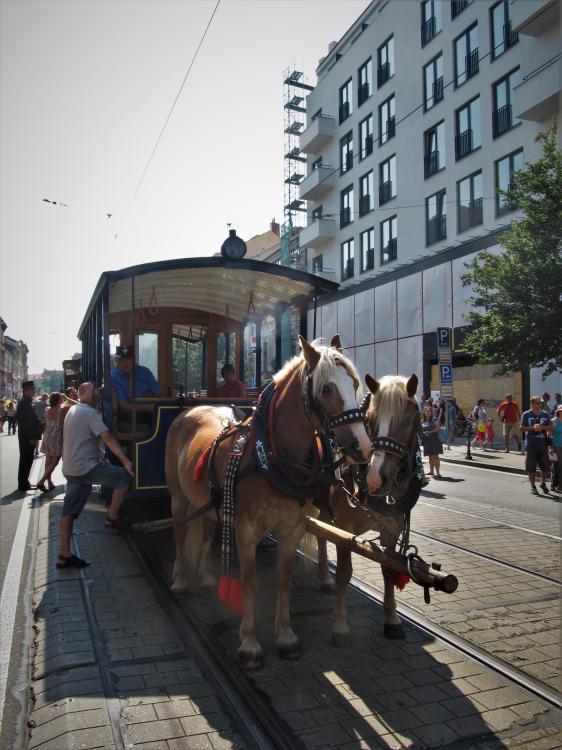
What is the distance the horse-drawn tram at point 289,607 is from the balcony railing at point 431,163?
22.4 metres

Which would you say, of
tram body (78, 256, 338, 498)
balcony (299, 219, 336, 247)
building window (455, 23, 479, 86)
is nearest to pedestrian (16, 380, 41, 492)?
tram body (78, 256, 338, 498)

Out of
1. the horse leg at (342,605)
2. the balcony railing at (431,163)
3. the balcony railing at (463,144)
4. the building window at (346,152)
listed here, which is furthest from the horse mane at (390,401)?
the building window at (346,152)

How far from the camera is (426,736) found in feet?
10.3

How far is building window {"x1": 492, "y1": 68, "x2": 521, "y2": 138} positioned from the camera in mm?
21969

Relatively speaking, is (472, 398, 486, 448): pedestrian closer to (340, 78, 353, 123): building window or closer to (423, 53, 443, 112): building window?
(423, 53, 443, 112): building window

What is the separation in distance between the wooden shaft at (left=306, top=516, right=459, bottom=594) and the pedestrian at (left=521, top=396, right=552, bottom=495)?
28.3 ft

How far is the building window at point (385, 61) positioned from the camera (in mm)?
29203

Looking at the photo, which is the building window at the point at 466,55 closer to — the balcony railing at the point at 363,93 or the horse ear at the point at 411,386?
the balcony railing at the point at 363,93

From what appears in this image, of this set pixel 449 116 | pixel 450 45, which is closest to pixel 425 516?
pixel 449 116

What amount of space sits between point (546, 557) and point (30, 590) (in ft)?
17.4

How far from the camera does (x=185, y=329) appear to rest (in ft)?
29.4

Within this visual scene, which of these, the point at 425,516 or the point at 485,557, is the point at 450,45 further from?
the point at 485,557

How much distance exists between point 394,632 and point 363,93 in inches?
1275

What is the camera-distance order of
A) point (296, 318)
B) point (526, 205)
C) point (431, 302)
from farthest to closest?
point (431, 302), point (526, 205), point (296, 318)
